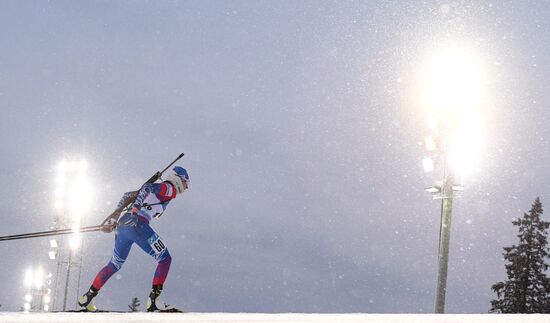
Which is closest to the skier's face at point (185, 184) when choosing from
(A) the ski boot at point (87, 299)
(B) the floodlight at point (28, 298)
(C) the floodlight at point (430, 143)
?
(A) the ski boot at point (87, 299)

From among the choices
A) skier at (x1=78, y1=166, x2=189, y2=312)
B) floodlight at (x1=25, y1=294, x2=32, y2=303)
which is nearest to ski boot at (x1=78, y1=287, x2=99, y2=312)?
skier at (x1=78, y1=166, x2=189, y2=312)

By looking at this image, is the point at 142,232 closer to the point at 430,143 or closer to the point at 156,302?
the point at 156,302

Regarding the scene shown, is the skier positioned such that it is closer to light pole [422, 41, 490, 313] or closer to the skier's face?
the skier's face

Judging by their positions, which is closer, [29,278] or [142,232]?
[142,232]

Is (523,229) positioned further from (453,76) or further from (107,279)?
(107,279)

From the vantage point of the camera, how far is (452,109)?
41.2ft

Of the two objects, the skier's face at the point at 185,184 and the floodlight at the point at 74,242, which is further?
the floodlight at the point at 74,242

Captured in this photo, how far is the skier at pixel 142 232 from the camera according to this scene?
8039 mm

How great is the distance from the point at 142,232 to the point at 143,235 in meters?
0.04

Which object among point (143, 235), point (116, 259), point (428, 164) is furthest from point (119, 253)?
point (428, 164)

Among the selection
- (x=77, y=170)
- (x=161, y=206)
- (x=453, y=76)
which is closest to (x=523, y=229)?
(x=453, y=76)

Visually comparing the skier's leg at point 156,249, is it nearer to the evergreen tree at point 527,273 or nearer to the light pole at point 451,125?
the light pole at point 451,125

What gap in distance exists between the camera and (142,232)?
26.7ft
